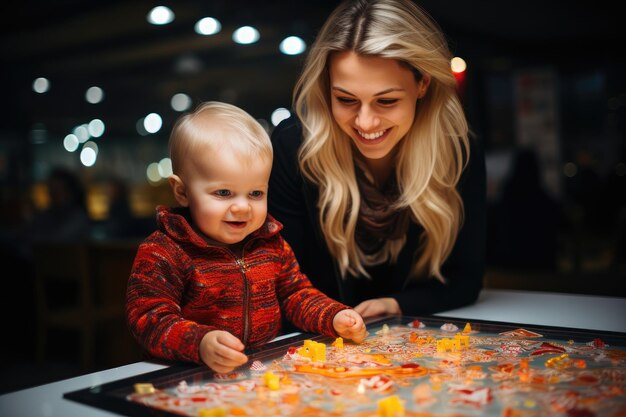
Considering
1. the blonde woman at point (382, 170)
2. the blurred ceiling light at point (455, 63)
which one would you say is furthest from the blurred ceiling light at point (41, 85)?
the blonde woman at point (382, 170)

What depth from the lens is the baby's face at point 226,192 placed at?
117 centimetres

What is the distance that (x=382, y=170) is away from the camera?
1.68 meters

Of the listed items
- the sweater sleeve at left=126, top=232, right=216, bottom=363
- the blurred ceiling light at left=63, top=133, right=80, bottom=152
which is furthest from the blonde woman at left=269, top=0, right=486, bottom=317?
the blurred ceiling light at left=63, top=133, right=80, bottom=152

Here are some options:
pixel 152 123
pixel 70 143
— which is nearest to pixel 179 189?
pixel 70 143

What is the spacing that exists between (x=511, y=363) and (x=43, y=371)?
3816 mm

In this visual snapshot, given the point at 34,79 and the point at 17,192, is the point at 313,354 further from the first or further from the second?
the point at 34,79

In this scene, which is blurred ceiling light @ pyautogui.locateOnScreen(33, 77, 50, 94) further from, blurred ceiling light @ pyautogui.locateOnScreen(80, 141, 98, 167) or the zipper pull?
the zipper pull

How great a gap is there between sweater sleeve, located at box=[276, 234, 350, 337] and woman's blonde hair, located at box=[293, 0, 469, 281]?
0.87 ft

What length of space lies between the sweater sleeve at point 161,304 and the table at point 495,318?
0.06 meters

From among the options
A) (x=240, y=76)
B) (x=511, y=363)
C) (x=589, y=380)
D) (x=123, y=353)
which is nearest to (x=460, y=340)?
(x=511, y=363)

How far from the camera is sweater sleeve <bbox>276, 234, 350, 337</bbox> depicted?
1.28 meters

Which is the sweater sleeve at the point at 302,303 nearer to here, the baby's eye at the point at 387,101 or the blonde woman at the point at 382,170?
the blonde woman at the point at 382,170

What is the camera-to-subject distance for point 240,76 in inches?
327

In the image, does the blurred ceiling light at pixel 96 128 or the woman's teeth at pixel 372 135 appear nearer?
the woman's teeth at pixel 372 135
